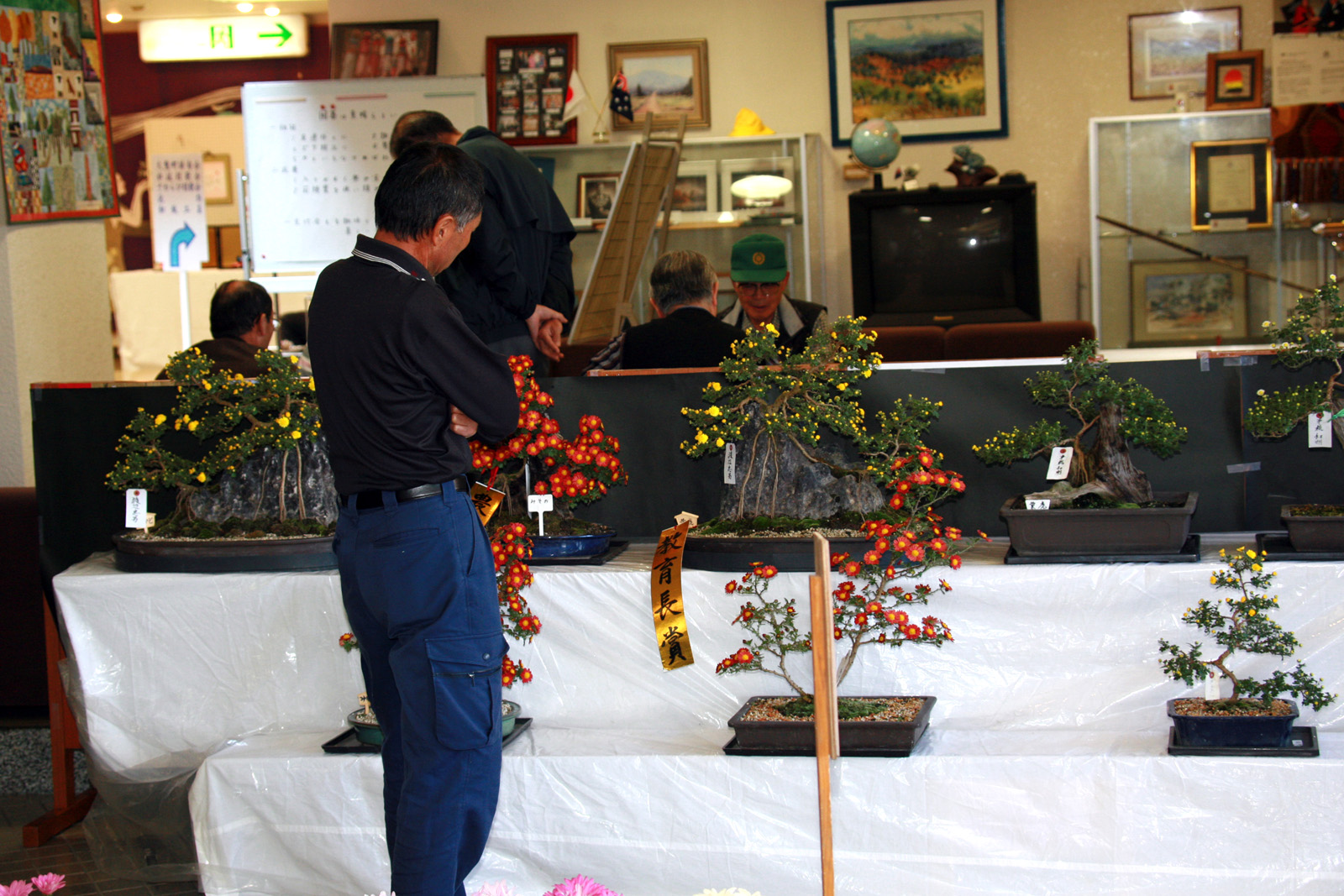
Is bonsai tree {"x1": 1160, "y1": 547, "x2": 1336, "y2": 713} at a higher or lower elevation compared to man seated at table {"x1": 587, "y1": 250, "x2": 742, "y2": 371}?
lower

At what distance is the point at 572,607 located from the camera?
2.39 metres

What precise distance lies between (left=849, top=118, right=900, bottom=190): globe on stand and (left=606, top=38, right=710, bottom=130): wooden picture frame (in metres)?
0.81

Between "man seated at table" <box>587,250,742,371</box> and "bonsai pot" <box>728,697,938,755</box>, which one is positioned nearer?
"bonsai pot" <box>728,697,938,755</box>

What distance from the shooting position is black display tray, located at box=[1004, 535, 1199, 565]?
2203 mm

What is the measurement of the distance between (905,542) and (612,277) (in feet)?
7.98

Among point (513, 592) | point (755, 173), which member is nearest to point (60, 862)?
point (513, 592)

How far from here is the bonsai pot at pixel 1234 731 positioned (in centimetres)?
198

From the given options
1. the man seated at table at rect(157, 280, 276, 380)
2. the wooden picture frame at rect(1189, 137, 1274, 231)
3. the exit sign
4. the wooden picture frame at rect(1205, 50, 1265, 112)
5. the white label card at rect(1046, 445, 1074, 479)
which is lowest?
A: the white label card at rect(1046, 445, 1074, 479)

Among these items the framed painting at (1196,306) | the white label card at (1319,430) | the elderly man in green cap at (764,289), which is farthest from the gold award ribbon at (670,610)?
the framed painting at (1196,306)

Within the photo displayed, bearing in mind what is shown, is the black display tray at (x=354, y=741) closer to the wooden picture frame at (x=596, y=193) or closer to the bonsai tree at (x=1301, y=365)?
the bonsai tree at (x=1301, y=365)

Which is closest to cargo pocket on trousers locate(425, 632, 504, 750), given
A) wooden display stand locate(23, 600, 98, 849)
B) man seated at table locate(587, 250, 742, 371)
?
man seated at table locate(587, 250, 742, 371)

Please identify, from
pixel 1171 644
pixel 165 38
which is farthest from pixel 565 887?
pixel 165 38

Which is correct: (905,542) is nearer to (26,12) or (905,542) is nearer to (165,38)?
(26,12)

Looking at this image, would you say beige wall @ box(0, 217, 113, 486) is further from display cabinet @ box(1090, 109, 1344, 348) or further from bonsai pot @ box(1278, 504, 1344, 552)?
display cabinet @ box(1090, 109, 1344, 348)
